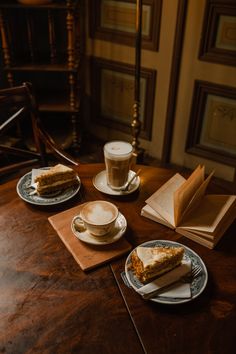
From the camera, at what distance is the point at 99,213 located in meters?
0.97

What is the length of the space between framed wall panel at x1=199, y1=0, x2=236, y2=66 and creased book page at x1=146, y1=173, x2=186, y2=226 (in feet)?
3.55

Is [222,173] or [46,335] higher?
[46,335]

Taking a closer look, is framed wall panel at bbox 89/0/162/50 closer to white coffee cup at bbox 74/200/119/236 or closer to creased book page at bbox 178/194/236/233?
creased book page at bbox 178/194/236/233

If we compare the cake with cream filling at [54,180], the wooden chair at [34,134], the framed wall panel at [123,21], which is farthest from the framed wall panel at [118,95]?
the cake with cream filling at [54,180]

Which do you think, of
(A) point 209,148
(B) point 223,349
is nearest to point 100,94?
(A) point 209,148

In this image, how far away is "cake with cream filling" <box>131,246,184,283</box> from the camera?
0.82 metres

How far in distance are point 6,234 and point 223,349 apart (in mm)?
612

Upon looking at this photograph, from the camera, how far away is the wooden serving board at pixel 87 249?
90 centimetres

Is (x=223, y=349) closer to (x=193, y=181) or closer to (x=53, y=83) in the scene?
(x=193, y=181)

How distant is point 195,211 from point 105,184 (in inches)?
12.2

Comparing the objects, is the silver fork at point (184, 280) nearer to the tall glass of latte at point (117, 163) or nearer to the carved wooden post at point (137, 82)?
the tall glass of latte at point (117, 163)

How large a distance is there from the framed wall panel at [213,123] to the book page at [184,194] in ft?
3.83

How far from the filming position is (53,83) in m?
2.63

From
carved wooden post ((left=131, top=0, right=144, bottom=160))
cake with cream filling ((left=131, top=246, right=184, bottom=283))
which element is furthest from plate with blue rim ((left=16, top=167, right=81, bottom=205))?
carved wooden post ((left=131, top=0, right=144, bottom=160))
